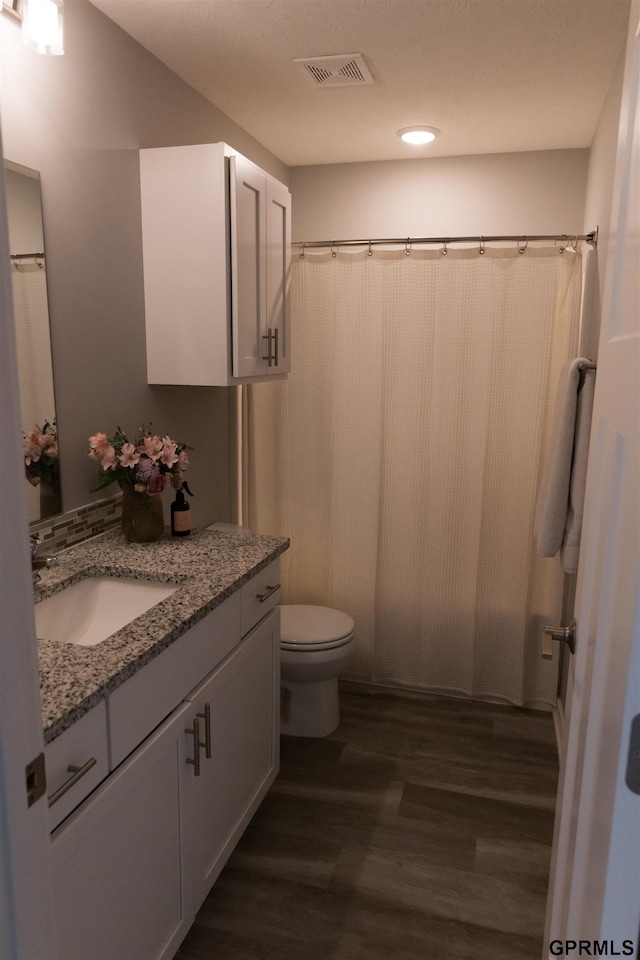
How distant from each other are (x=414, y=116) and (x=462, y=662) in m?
2.32

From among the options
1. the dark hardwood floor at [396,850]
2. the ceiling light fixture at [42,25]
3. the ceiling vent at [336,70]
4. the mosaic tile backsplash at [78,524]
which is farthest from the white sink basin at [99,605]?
the ceiling vent at [336,70]

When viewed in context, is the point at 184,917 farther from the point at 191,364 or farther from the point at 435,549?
the point at 435,549

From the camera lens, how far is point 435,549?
3129 mm

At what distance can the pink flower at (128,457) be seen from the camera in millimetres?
2027

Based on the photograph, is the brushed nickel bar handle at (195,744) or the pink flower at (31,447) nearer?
the brushed nickel bar handle at (195,744)

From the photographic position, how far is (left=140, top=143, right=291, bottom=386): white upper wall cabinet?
2184 millimetres

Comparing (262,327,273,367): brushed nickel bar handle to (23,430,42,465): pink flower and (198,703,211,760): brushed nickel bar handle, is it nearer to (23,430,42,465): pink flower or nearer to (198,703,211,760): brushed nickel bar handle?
(23,430,42,465): pink flower

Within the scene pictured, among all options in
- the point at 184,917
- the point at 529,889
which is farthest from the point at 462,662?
the point at 184,917

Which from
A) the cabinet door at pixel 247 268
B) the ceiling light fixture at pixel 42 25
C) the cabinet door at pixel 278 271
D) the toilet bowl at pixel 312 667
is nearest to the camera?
the ceiling light fixture at pixel 42 25

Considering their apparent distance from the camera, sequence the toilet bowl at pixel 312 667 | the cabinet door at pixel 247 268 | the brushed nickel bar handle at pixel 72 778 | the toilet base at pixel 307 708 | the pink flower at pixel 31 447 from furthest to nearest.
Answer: the toilet base at pixel 307 708, the toilet bowl at pixel 312 667, the cabinet door at pixel 247 268, the pink flower at pixel 31 447, the brushed nickel bar handle at pixel 72 778

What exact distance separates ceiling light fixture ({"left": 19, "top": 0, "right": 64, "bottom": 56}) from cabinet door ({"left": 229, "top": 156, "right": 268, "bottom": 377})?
26.1 inches

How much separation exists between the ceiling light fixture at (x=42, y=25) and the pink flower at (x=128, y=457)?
997 millimetres

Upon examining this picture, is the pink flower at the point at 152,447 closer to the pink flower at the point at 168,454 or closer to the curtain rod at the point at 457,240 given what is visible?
the pink flower at the point at 168,454

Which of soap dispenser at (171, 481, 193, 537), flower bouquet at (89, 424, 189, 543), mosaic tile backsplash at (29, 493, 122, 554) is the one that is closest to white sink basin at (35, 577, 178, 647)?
→ mosaic tile backsplash at (29, 493, 122, 554)
